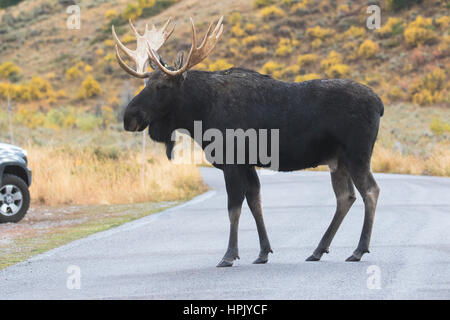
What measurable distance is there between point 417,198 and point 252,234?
6521mm

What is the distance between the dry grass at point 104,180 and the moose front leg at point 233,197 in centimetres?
1107

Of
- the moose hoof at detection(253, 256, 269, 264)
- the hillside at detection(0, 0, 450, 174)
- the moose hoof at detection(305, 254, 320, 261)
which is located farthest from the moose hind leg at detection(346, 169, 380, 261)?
the hillside at detection(0, 0, 450, 174)

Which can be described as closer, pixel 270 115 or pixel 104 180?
pixel 270 115

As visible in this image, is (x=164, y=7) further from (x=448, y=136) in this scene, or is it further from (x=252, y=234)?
(x=252, y=234)

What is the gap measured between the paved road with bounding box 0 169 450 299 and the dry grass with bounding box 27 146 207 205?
408 cm

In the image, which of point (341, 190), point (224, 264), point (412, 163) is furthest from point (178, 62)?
point (412, 163)

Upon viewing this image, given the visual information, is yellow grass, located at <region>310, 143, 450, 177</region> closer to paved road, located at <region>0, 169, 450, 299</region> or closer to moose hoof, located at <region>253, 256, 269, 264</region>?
paved road, located at <region>0, 169, 450, 299</region>

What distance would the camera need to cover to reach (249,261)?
381 inches

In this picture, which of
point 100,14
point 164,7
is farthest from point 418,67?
point 100,14

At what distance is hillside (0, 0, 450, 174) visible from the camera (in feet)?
183

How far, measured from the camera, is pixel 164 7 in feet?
279

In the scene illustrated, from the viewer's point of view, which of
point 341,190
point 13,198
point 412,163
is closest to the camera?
point 341,190

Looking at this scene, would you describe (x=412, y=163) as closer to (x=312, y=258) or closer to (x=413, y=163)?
(x=413, y=163)

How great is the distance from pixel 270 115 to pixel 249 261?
5.35 feet
